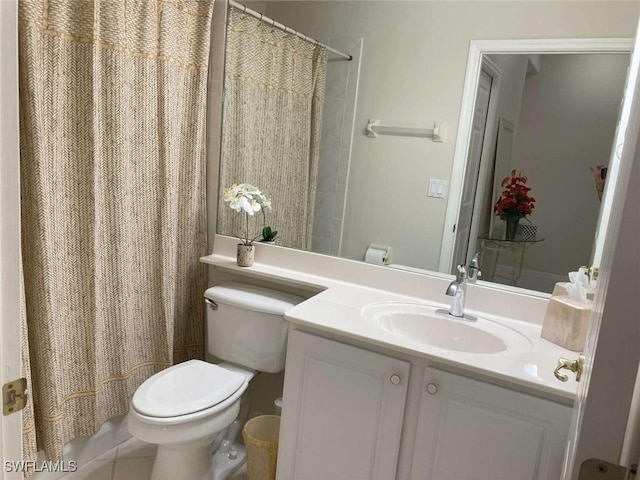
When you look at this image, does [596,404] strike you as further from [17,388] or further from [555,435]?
[555,435]

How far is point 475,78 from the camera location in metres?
1.79

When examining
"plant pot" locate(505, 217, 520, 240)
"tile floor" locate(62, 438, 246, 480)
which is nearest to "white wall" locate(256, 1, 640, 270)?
"plant pot" locate(505, 217, 520, 240)

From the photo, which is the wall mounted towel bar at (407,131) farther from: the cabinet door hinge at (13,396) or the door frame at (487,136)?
the cabinet door hinge at (13,396)

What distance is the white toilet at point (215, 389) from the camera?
1.69 metres

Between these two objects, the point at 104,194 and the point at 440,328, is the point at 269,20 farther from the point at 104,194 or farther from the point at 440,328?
the point at 440,328

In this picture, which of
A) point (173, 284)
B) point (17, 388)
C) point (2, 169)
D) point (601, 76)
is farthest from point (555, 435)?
point (173, 284)

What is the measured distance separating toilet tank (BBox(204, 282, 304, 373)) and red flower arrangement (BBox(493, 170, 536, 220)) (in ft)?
2.94

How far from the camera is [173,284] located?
219cm

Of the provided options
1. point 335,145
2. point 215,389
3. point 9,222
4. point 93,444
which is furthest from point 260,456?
point 9,222

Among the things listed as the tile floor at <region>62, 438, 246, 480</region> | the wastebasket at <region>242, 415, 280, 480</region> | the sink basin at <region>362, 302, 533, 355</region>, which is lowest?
the tile floor at <region>62, 438, 246, 480</region>

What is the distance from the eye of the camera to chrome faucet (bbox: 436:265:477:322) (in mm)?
1690

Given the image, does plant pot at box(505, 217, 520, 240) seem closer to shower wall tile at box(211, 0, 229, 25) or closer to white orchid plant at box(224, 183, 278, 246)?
white orchid plant at box(224, 183, 278, 246)

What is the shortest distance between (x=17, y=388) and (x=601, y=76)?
179 cm

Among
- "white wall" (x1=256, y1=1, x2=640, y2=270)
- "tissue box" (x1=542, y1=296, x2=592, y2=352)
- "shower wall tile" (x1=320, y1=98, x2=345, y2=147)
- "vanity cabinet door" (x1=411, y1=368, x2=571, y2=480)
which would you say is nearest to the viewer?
"vanity cabinet door" (x1=411, y1=368, x2=571, y2=480)
